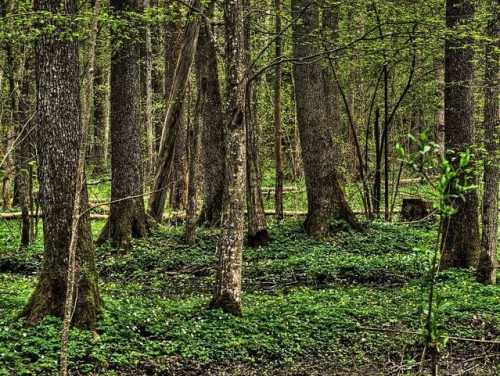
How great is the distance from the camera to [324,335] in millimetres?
8172

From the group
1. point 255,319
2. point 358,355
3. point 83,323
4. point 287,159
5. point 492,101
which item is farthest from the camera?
point 287,159

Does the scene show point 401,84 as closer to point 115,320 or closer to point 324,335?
point 324,335

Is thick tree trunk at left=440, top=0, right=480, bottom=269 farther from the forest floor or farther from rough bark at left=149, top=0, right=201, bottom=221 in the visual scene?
rough bark at left=149, top=0, right=201, bottom=221

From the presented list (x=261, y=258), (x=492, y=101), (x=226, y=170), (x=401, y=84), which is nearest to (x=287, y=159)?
(x=401, y=84)

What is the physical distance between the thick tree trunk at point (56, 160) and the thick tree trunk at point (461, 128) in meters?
7.35

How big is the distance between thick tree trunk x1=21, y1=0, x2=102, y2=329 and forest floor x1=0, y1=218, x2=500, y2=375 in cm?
34

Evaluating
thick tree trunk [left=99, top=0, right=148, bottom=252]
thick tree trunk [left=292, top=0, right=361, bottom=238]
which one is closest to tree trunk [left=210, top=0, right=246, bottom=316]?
thick tree trunk [left=99, top=0, right=148, bottom=252]

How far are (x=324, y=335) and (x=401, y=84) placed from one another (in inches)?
532

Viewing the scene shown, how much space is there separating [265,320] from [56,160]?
381 centimetres

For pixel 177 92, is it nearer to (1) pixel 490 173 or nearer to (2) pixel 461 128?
(1) pixel 490 173

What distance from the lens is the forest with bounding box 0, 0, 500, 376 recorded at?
22.2 ft

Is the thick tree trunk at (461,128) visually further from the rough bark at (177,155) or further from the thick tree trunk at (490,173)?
the rough bark at (177,155)

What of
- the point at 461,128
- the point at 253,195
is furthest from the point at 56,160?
the point at 461,128

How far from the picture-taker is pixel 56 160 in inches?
278
